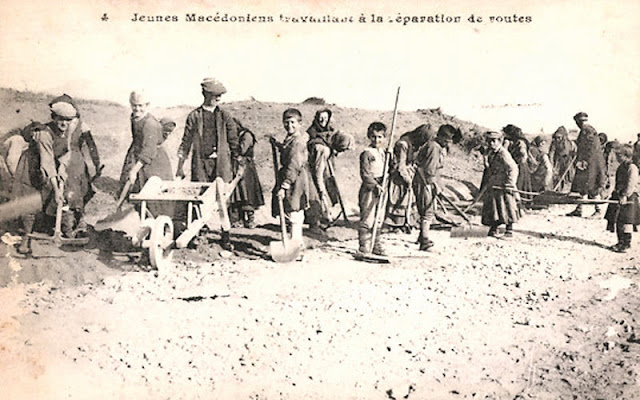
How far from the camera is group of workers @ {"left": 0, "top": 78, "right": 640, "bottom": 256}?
11.5ft

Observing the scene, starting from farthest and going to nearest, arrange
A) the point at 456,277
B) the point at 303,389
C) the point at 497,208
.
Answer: the point at 497,208 < the point at 456,277 < the point at 303,389

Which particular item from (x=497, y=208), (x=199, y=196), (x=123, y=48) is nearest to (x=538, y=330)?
(x=497, y=208)

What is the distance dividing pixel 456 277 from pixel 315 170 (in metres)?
1.04

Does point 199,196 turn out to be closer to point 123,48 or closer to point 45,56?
point 123,48

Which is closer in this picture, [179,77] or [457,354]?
[457,354]

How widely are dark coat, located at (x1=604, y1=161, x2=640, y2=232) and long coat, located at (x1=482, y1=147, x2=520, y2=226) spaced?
1.76 feet

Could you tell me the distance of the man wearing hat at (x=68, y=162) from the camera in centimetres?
349

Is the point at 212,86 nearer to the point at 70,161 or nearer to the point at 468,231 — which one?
the point at 70,161

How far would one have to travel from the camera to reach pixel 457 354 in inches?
130

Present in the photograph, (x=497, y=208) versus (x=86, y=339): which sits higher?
(x=497, y=208)

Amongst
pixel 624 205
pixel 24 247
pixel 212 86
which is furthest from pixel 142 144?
pixel 624 205

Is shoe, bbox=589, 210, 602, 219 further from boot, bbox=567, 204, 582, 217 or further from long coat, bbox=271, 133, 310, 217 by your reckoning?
long coat, bbox=271, 133, 310, 217

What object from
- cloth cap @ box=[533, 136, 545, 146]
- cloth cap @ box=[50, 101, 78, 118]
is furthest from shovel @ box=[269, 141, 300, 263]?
cloth cap @ box=[533, 136, 545, 146]

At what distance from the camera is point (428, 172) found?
12.1 ft
